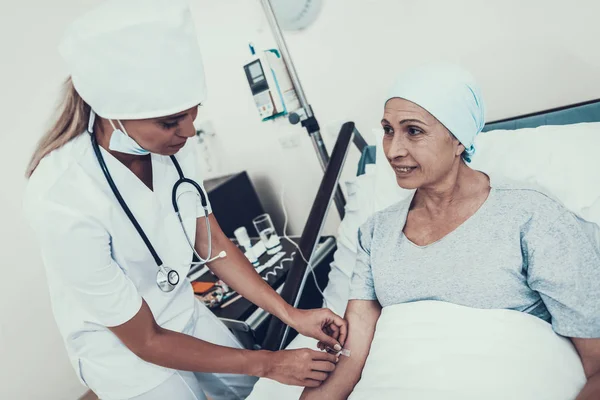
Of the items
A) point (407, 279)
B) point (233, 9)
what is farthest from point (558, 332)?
point (233, 9)

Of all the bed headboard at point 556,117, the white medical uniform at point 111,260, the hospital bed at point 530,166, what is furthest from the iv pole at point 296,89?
Result: the bed headboard at point 556,117

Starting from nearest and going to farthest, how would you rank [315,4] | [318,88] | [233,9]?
[315,4], [318,88], [233,9]

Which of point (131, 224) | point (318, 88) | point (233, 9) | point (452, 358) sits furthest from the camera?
point (233, 9)

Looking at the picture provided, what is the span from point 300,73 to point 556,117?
117cm

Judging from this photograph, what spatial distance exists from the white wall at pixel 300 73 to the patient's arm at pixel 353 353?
38.1 inches

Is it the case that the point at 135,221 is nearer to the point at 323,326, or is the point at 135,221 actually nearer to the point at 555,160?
the point at 323,326

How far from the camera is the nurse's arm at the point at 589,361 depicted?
80 centimetres

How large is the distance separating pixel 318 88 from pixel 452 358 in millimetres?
1461

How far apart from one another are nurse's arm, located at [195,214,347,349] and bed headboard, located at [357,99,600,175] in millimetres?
929

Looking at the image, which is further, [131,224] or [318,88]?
[318,88]

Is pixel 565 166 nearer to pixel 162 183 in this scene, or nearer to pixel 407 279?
pixel 407 279

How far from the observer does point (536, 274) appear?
890mm

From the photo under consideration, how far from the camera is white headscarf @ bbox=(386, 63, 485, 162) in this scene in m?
0.97

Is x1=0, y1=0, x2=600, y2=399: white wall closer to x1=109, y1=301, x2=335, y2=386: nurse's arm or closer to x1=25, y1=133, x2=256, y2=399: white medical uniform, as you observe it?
x1=25, y1=133, x2=256, y2=399: white medical uniform
